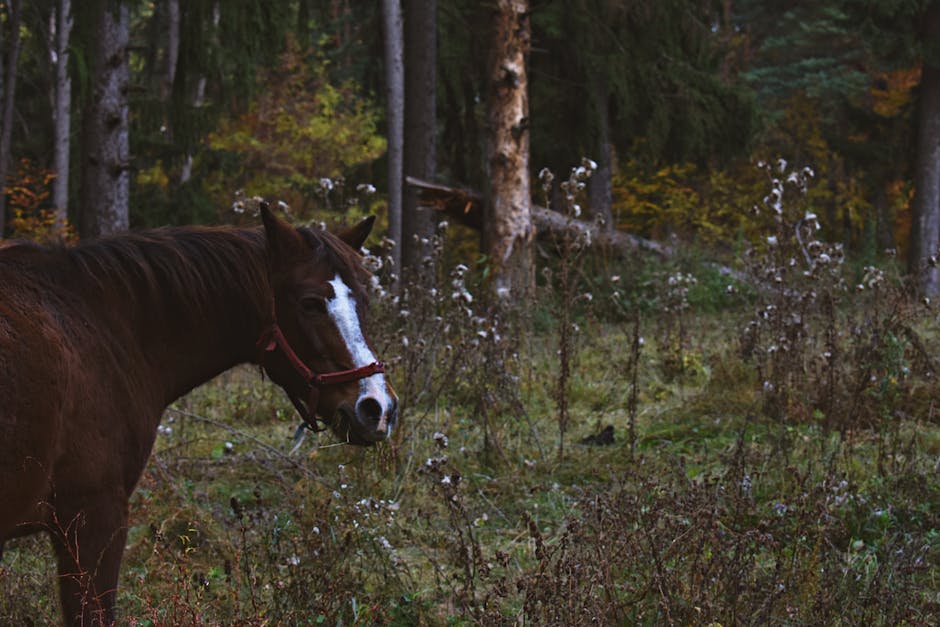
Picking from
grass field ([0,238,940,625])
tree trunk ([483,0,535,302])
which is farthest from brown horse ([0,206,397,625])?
tree trunk ([483,0,535,302])

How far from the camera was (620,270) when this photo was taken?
13289 millimetres

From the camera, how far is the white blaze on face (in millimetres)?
3075

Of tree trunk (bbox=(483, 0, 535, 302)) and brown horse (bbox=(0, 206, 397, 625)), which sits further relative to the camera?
tree trunk (bbox=(483, 0, 535, 302))

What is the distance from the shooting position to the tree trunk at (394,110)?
1205 cm

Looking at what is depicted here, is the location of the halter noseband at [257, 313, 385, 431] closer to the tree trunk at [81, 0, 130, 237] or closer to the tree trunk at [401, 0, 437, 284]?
the tree trunk at [81, 0, 130, 237]

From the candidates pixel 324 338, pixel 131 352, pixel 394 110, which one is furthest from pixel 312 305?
pixel 394 110

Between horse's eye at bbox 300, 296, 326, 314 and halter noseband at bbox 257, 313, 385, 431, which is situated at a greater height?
horse's eye at bbox 300, 296, 326, 314

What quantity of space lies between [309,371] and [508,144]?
26.4 feet

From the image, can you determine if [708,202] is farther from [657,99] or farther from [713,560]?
[713,560]

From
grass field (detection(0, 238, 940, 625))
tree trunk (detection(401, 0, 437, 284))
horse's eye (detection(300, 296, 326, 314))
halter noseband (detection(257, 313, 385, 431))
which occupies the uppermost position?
tree trunk (detection(401, 0, 437, 284))

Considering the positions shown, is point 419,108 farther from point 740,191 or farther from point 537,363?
point 740,191

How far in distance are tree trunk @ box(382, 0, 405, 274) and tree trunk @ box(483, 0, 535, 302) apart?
159cm

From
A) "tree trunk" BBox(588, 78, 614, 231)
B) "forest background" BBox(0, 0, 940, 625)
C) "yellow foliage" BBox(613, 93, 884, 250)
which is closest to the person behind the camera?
"forest background" BBox(0, 0, 940, 625)

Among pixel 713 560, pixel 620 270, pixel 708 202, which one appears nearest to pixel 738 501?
pixel 713 560
